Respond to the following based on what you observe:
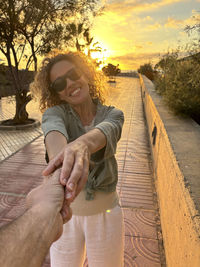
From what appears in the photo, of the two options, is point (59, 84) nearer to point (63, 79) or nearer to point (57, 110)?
point (63, 79)

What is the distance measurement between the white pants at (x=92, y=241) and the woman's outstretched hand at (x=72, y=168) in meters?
0.60

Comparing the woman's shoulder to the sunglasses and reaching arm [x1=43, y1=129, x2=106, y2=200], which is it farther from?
reaching arm [x1=43, y1=129, x2=106, y2=200]

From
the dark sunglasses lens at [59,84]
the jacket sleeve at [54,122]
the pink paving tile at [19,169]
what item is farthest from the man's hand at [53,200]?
the pink paving tile at [19,169]

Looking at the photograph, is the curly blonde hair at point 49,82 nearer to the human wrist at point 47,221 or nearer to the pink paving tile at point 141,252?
the human wrist at point 47,221

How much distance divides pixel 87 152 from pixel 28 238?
1.94 feet

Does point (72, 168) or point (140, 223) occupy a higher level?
point (72, 168)

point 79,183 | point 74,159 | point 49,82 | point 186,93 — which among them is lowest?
point 79,183

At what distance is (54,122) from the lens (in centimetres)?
137

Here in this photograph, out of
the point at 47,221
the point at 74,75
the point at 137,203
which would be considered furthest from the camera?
the point at 137,203

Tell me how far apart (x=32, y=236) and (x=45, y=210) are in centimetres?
14

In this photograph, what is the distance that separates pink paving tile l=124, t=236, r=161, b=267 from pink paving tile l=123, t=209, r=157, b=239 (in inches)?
3.7

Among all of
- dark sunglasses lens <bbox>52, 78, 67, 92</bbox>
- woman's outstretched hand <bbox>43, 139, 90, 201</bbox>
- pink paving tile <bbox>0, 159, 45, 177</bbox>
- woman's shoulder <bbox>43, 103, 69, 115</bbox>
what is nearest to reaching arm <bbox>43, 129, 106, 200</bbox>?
woman's outstretched hand <bbox>43, 139, 90, 201</bbox>

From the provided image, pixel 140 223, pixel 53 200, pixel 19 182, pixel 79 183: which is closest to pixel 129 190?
pixel 140 223

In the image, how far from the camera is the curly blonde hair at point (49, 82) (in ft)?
5.51
